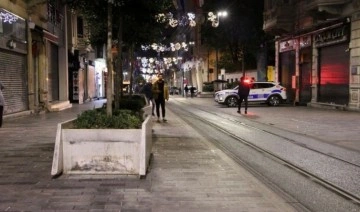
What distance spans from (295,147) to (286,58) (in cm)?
2454

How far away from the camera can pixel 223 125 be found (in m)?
18.0

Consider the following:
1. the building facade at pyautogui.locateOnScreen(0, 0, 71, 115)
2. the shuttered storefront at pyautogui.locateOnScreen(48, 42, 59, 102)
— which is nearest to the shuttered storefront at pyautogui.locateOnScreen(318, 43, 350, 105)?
the building facade at pyautogui.locateOnScreen(0, 0, 71, 115)

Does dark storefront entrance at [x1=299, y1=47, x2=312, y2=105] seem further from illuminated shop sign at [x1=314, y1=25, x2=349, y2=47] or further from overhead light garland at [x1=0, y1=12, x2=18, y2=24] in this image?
overhead light garland at [x1=0, y1=12, x2=18, y2=24]

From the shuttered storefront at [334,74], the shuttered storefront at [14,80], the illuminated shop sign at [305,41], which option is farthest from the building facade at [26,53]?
the illuminated shop sign at [305,41]

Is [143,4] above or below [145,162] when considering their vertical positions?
above

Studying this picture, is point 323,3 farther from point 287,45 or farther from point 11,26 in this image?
point 11,26

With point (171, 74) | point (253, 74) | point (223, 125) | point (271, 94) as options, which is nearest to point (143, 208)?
point (223, 125)

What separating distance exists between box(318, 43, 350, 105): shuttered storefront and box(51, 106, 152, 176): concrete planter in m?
19.7

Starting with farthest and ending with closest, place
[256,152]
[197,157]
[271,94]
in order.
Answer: [271,94] < [256,152] < [197,157]

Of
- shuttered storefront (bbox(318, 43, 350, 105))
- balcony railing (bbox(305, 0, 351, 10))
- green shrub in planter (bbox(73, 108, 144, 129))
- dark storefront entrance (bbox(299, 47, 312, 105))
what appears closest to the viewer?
green shrub in planter (bbox(73, 108, 144, 129))

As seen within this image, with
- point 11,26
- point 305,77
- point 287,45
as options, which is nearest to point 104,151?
point 11,26

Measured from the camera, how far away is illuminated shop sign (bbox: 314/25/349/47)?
25.4 metres

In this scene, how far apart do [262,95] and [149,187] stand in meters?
25.4

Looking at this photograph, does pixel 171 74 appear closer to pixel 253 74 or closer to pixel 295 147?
pixel 253 74
